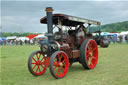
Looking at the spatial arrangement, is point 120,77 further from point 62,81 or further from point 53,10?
point 53,10

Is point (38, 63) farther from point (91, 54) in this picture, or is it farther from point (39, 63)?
point (91, 54)

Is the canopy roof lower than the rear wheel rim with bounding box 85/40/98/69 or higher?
higher

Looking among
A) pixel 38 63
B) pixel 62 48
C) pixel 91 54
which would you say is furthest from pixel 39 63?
pixel 91 54

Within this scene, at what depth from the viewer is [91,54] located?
6.78 m

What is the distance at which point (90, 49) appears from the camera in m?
6.68

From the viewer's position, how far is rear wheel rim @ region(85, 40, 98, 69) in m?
6.38

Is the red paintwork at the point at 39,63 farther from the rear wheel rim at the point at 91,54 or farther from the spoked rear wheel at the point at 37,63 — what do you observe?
the rear wheel rim at the point at 91,54

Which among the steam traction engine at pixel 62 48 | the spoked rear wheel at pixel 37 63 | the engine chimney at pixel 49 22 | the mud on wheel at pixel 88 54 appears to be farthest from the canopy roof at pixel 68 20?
the spoked rear wheel at pixel 37 63

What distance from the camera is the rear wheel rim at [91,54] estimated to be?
20.9 feet

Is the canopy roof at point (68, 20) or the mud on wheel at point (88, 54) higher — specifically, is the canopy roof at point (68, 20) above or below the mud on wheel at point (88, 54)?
above

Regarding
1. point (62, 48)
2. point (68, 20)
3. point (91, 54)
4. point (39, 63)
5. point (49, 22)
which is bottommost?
point (39, 63)

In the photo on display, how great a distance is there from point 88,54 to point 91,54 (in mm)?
415

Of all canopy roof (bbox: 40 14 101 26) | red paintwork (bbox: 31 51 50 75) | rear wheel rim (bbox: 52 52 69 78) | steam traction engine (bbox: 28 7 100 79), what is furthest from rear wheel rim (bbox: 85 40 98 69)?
red paintwork (bbox: 31 51 50 75)

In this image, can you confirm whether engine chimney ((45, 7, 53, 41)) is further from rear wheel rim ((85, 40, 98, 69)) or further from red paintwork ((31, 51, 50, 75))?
rear wheel rim ((85, 40, 98, 69))
